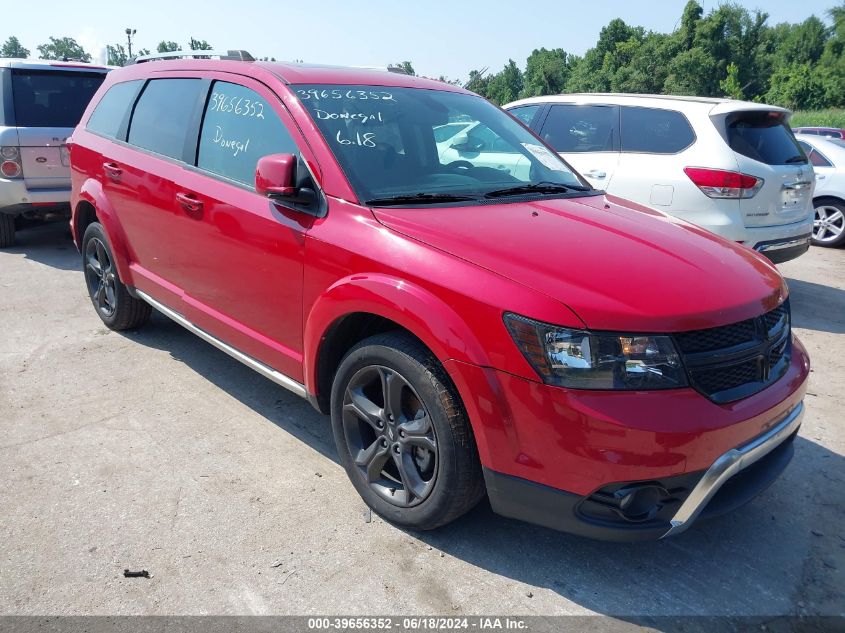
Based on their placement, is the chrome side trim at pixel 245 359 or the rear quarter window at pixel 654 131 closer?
the chrome side trim at pixel 245 359

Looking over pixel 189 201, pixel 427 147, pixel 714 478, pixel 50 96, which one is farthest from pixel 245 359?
pixel 50 96

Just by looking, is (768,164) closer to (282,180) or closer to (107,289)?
(282,180)

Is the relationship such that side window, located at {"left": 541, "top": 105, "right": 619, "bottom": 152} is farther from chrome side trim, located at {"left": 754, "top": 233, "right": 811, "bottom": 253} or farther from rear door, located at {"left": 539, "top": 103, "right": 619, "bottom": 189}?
chrome side trim, located at {"left": 754, "top": 233, "right": 811, "bottom": 253}

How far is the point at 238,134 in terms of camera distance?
3.64m

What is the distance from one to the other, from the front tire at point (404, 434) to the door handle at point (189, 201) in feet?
4.39

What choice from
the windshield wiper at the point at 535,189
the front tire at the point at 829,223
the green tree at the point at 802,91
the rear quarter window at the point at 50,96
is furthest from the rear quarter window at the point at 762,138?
the green tree at the point at 802,91

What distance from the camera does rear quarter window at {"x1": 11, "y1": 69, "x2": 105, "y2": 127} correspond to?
7.43 meters

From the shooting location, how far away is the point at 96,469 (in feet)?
11.0

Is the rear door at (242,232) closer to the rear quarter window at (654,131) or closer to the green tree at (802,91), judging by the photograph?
the rear quarter window at (654,131)

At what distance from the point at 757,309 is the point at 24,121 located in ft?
24.7

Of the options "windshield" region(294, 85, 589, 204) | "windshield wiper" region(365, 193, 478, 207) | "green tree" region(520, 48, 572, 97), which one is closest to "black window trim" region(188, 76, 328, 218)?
"windshield" region(294, 85, 589, 204)

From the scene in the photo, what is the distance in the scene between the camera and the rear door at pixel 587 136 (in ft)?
21.3

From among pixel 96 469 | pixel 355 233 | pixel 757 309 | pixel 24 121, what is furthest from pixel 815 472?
pixel 24 121

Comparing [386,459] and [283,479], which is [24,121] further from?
[386,459]
